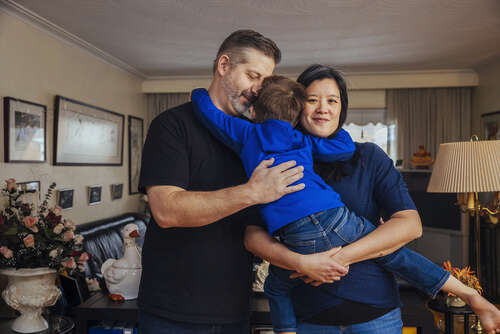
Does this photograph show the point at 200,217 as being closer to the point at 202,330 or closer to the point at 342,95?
the point at 202,330

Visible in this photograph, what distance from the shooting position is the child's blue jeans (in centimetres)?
131

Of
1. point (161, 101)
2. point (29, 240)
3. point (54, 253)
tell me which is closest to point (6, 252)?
point (29, 240)

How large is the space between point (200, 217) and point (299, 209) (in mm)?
304

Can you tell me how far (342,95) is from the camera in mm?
1519

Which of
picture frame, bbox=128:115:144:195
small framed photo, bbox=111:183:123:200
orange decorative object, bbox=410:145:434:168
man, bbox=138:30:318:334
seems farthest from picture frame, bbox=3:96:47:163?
orange decorative object, bbox=410:145:434:168

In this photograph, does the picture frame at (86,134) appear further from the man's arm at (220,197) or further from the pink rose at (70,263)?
the man's arm at (220,197)

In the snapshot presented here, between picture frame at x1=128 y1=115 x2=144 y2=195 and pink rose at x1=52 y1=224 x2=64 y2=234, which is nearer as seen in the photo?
pink rose at x1=52 y1=224 x2=64 y2=234

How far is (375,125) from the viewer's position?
681cm

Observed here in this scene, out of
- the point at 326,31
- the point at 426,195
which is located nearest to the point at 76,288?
the point at 326,31

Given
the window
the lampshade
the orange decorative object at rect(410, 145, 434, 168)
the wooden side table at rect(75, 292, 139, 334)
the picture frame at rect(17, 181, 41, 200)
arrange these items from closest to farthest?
the wooden side table at rect(75, 292, 139, 334) < the lampshade < the picture frame at rect(17, 181, 41, 200) < the orange decorative object at rect(410, 145, 434, 168) < the window

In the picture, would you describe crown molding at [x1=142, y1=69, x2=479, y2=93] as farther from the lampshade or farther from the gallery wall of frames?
the lampshade

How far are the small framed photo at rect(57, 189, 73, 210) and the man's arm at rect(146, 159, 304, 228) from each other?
3.41m

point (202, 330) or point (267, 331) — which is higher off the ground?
point (202, 330)

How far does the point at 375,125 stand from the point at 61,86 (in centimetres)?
466
